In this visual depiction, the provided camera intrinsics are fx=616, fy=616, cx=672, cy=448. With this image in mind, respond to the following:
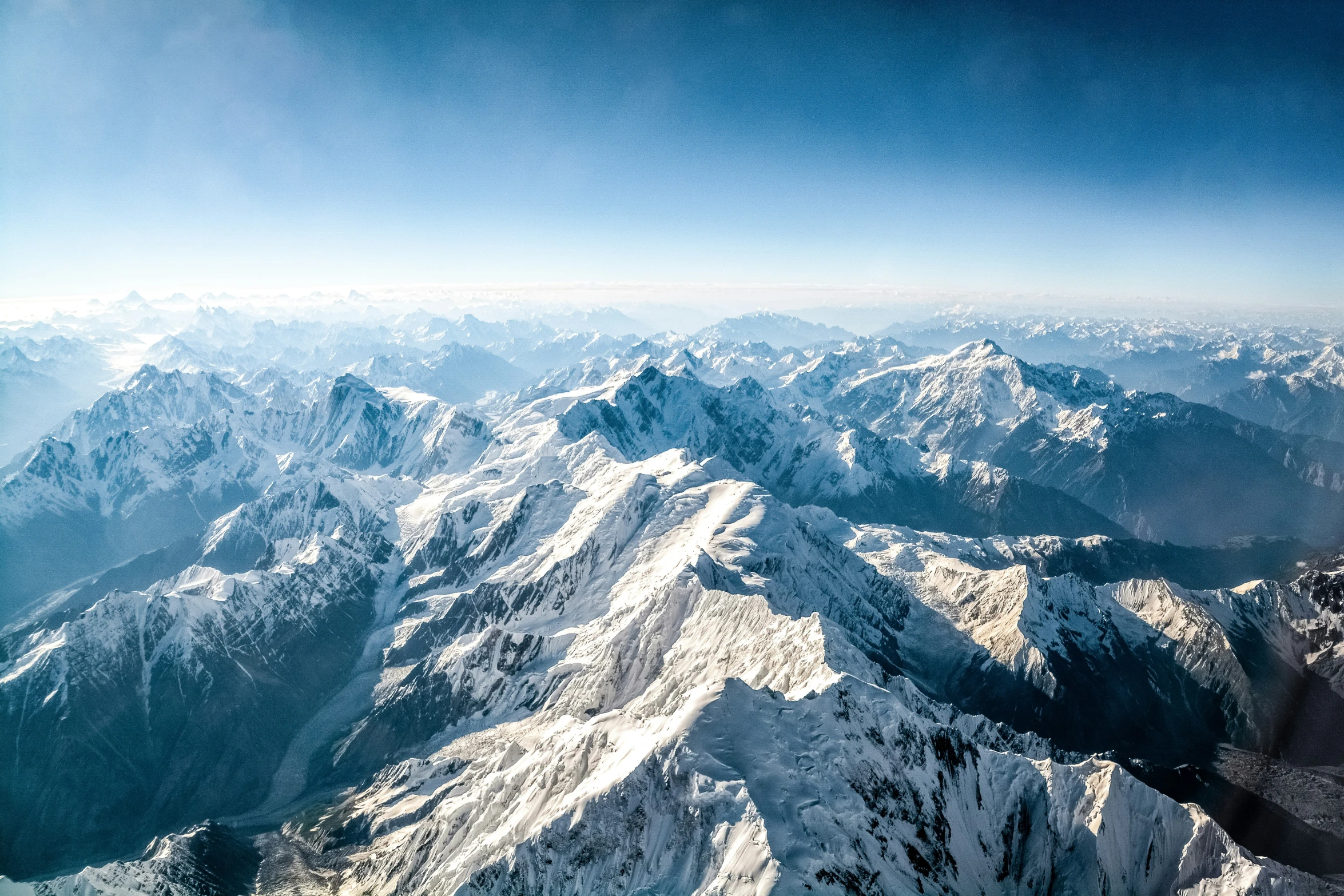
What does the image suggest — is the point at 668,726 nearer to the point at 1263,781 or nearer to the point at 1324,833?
the point at 1324,833

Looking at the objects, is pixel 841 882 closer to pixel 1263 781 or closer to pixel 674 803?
pixel 674 803

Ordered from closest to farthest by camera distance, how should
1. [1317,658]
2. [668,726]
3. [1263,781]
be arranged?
[668,726], [1263,781], [1317,658]

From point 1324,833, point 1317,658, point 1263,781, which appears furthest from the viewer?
point 1317,658

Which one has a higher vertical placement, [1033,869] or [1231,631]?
[1033,869]

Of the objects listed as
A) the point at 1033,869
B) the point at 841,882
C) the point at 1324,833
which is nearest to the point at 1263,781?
the point at 1324,833

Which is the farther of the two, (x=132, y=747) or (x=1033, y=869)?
(x=132, y=747)

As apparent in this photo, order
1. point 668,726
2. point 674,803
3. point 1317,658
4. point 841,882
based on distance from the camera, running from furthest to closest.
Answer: point 1317,658
point 668,726
point 674,803
point 841,882

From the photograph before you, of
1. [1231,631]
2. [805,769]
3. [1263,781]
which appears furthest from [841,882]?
[1231,631]

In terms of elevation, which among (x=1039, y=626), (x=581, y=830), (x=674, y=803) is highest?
(x=674, y=803)

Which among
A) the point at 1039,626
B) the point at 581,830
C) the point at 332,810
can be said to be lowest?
the point at 332,810
